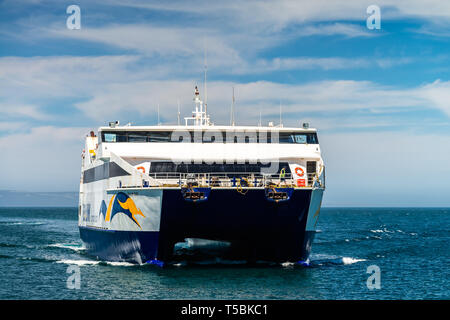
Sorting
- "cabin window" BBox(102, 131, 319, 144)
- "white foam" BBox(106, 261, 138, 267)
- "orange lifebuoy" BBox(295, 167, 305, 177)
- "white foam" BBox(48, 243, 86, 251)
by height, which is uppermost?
"cabin window" BBox(102, 131, 319, 144)

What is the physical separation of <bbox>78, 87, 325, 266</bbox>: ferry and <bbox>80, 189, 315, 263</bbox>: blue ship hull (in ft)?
0.14

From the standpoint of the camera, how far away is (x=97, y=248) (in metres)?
31.1

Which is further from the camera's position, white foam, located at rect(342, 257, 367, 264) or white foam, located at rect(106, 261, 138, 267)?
white foam, located at rect(342, 257, 367, 264)

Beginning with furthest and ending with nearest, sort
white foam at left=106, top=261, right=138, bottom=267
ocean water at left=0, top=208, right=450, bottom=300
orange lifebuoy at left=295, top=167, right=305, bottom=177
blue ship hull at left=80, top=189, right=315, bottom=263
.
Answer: orange lifebuoy at left=295, top=167, right=305, bottom=177
white foam at left=106, top=261, right=138, bottom=267
blue ship hull at left=80, top=189, right=315, bottom=263
ocean water at left=0, top=208, right=450, bottom=300

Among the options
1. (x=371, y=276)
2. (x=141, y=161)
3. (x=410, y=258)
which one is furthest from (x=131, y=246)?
(x=410, y=258)

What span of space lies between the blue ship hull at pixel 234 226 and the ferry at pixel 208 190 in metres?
0.04

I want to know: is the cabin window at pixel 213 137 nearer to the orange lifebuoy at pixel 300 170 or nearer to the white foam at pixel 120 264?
the orange lifebuoy at pixel 300 170

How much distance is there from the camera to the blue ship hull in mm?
23953

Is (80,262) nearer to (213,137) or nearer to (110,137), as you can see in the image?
(110,137)

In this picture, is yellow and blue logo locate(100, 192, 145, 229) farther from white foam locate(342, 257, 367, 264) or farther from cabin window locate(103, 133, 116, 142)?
white foam locate(342, 257, 367, 264)

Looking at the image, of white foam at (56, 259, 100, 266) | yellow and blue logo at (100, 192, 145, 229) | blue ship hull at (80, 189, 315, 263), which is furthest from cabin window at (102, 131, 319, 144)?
white foam at (56, 259, 100, 266)

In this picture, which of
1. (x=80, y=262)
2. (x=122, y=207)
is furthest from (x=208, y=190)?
(x=80, y=262)

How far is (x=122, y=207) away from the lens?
26.0 m

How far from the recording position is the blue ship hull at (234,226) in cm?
2395
